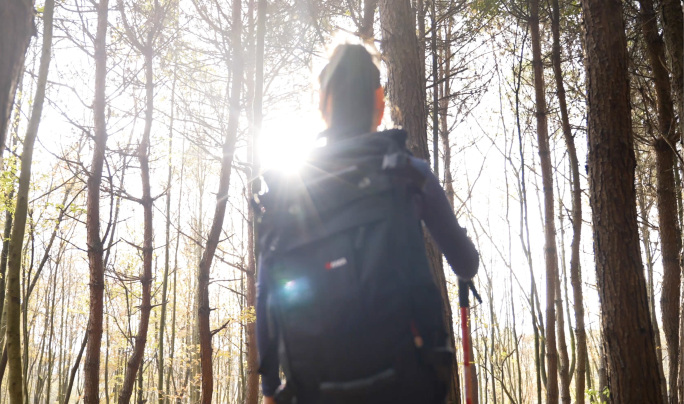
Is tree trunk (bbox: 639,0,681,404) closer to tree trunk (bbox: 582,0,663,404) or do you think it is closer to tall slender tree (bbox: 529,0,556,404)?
tall slender tree (bbox: 529,0,556,404)

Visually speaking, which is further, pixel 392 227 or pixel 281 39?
pixel 281 39

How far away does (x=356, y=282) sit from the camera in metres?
1.19

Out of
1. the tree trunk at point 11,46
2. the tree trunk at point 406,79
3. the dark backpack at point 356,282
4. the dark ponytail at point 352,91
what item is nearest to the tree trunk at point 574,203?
the tree trunk at point 406,79

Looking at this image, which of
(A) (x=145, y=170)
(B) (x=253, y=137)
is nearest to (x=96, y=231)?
(A) (x=145, y=170)

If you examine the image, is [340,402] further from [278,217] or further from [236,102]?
[236,102]

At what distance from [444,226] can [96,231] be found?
19.8ft

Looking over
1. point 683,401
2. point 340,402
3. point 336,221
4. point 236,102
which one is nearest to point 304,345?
point 340,402

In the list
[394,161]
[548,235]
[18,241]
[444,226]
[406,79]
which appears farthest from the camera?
[548,235]

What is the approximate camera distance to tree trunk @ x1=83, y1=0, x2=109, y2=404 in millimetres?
5945

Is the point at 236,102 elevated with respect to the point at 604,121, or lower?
elevated

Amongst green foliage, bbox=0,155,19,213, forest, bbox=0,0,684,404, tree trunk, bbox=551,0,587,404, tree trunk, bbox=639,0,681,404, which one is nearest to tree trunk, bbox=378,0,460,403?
forest, bbox=0,0,684,404

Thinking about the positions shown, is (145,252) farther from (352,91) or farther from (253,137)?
(352,91)

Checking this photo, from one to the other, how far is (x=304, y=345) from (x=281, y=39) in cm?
623

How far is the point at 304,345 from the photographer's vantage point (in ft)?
4.06
